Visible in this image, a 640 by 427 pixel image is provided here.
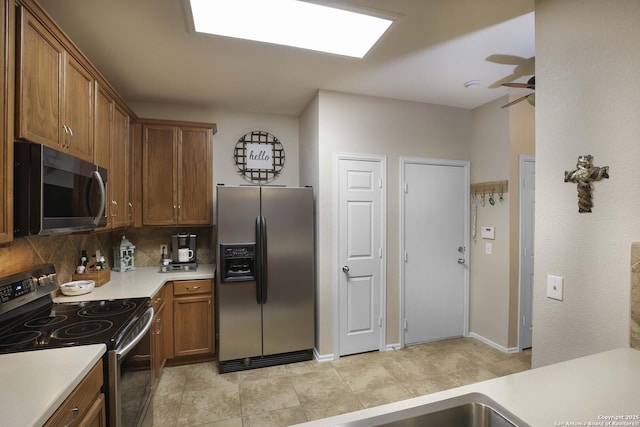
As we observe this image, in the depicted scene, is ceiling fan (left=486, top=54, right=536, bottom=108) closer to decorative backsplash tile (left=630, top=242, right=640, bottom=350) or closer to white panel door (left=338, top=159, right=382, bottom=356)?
white panel door (left=338, top=159, right=382, bottom=356)

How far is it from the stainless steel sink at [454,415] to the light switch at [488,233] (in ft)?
8.47

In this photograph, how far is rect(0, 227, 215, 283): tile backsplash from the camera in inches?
68.7

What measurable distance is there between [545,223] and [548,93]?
64 cm

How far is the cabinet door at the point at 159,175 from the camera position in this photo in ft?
9.65

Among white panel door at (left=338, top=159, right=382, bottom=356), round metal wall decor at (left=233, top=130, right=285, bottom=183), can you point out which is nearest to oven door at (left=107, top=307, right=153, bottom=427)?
white panel door at (left=338, top=159, right=382, bottom=356)

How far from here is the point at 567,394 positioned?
2.87ft

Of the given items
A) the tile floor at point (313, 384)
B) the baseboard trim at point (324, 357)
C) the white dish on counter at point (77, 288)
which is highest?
the white dish on counter at point (77, 288)

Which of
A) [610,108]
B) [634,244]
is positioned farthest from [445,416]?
[610,108]

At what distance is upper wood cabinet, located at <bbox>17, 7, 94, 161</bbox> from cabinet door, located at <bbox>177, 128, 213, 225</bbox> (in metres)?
1.11

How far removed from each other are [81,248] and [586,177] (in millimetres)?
3452

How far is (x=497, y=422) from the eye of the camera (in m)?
0.84

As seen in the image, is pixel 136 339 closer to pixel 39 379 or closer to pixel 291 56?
pixel 39 379

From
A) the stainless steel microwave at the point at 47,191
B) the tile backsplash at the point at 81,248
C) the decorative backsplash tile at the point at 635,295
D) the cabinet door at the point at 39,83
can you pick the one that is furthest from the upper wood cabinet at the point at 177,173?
the decorative backsplash tile at the point at 635,295

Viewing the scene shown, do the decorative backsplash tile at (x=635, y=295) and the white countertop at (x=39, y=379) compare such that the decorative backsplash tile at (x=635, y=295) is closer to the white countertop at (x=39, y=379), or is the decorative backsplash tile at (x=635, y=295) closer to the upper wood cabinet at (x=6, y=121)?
the white countertop at (x=39, y=379)
